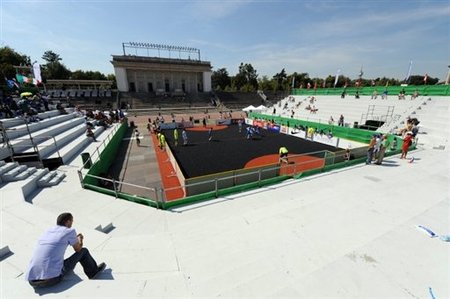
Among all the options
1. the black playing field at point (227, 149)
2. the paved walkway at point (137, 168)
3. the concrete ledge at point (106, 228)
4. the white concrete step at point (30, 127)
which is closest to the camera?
the concrete ledge at point (106, 228)

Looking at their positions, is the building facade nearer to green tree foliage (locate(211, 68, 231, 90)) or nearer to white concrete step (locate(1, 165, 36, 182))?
green tree foliage (locate(211, 68, 231, 90))

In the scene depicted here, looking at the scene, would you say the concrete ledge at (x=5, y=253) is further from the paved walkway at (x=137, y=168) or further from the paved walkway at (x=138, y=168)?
the paved walkway at (x=137, y=168)

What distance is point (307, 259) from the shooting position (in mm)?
4898

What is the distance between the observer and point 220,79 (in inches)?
3679

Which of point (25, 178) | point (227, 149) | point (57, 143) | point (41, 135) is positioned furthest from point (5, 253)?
point (227, 149)

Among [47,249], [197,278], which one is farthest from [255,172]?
[47,249]

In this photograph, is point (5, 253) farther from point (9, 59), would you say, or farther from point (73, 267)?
point (9, 59)

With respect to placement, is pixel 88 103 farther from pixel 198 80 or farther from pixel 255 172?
pixel 255 172

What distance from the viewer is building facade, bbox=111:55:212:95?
176 feet

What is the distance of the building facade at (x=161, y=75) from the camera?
53719 mm

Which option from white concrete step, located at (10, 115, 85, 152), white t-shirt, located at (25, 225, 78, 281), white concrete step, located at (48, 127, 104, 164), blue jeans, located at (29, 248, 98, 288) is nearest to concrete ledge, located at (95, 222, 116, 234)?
blue jeans, located at (29, 248, 98, 288)

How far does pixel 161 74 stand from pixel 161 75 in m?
0.29

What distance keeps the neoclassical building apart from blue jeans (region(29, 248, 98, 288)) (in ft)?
189

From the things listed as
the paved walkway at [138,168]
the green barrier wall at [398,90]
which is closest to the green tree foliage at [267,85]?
the green barrier wall at [398,90]
